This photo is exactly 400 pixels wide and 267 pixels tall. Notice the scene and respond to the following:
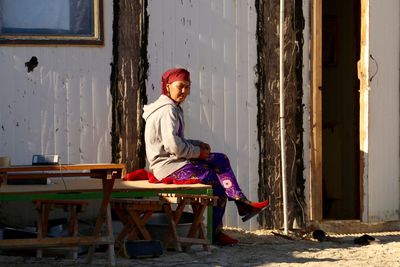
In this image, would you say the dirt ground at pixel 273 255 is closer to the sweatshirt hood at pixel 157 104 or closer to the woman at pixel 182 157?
the woman at pixel 182 157

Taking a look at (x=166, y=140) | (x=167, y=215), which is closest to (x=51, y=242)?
(x=167, y=215)

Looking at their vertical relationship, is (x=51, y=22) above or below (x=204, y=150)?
above

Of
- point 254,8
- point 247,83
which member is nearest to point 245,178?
point 247,83

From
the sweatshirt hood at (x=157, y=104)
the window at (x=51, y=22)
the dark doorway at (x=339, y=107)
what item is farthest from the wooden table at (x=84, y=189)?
the dark doorway at (x=339, y=107)

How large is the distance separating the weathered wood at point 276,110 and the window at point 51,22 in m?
1.60

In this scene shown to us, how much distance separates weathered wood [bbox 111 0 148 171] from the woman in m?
0.47

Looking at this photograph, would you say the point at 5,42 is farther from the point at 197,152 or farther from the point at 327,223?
the point at 327,223

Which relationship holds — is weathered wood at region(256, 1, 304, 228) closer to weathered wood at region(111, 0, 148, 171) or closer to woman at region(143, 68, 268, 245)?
woman at region(143, 68, 268, 245)

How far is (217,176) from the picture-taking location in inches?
371

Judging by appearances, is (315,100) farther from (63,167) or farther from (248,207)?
(63,167)

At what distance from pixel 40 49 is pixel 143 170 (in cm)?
144

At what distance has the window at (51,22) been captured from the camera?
9.63m

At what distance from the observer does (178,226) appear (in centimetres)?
916

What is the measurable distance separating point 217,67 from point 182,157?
1239mm
